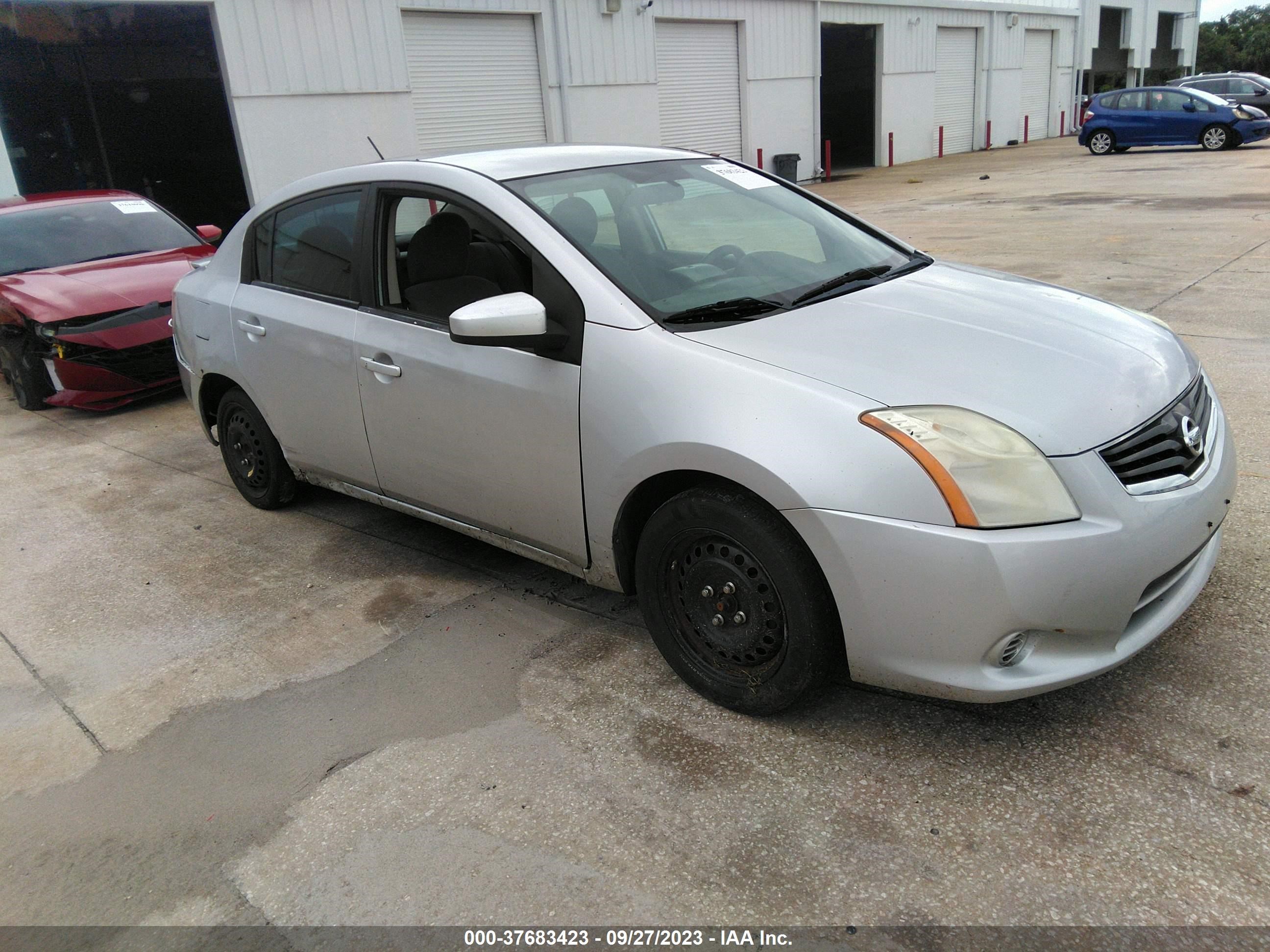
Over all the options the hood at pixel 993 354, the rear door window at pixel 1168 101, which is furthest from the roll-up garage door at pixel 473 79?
the rear door window at pixel 1168 101

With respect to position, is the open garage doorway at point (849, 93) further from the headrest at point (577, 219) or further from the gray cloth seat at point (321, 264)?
the headrest at point (577, 219)

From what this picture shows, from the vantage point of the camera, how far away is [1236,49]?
59.0m

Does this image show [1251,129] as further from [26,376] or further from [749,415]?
[749,415]

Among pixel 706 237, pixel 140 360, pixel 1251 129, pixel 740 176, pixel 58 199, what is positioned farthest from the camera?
pixel 1251 129

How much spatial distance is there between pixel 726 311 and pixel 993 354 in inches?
31.7

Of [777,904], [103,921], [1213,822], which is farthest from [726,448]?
[103,921]

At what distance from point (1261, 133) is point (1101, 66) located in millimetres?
23198

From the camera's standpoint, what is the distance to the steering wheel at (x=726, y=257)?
3.44 metres

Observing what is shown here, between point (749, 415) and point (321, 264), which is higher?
point (321, 264)

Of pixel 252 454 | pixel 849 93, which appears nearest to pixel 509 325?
pixel 252 454

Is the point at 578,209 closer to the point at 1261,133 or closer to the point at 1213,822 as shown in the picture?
the point at 1213,822

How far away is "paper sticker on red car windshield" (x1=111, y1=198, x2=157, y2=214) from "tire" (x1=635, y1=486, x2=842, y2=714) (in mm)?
7325

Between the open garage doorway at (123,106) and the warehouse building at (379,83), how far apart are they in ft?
0.11

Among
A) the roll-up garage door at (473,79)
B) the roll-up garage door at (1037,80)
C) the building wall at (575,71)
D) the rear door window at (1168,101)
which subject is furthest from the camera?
the roll-up garage door at (1037,80)
